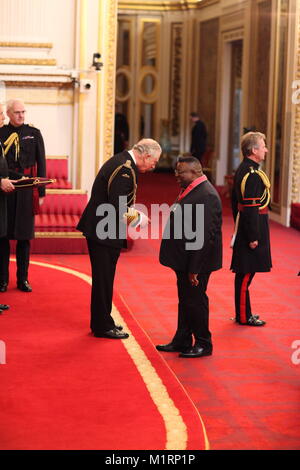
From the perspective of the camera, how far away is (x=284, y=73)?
13.5 meters

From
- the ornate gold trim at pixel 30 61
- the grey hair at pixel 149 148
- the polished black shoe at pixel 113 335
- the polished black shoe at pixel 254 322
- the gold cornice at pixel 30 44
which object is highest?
the gold cornice at pixel 30 44

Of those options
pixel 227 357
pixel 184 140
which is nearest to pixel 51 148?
pixel 227 357

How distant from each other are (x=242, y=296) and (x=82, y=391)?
227 centimetres

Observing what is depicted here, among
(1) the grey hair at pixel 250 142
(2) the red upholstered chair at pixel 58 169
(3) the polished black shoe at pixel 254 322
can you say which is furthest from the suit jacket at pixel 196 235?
(2) the red upholstered chair at pixel 58 169

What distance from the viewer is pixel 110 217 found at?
6.49m

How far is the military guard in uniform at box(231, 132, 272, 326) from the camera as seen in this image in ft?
23.4

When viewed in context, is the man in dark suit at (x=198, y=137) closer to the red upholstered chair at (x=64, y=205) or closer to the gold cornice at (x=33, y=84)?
the gold cornice at (x=33, y=84)

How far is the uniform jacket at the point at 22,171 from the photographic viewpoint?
8.20 meters

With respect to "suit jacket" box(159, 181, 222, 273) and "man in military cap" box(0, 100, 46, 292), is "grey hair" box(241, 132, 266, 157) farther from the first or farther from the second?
"man in military cap" box(0, 100, 46, 292)

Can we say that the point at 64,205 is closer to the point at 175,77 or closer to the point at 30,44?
the point at 30,44

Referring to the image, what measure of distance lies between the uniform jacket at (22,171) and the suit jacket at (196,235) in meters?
2.25

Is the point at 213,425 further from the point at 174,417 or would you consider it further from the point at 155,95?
the point at 155,95

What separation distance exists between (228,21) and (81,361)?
13516mm

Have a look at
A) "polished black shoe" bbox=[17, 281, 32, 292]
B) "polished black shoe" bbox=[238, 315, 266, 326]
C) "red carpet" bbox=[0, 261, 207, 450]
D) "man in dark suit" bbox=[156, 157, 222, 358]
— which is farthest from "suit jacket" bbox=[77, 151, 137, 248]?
"polished black shoe" bbox=[17, 281, 32, 292]
